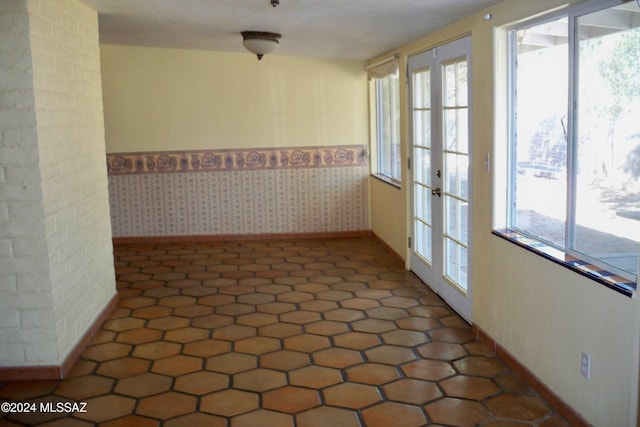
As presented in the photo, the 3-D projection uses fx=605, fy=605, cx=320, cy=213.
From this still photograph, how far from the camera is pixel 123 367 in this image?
354 cm

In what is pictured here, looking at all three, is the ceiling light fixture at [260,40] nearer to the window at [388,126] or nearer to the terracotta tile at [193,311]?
the window at [388,126]

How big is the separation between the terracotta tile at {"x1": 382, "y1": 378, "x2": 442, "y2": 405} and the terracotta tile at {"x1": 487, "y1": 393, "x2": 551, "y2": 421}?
0.29 m

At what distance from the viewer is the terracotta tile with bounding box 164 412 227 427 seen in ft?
9.43

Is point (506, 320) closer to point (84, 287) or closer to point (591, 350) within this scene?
point (591, 350)

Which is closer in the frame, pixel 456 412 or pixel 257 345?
pixel 456 412

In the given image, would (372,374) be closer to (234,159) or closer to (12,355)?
(12,355)

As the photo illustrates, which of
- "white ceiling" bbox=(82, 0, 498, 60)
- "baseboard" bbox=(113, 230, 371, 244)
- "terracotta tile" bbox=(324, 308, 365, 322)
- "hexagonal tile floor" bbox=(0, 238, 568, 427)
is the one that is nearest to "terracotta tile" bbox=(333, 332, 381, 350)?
"hexagonal tile floor" bbox=(0, 238, 568, 427)

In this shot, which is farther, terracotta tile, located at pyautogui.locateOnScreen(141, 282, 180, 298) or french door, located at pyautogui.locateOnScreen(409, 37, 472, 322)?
terracotta tile, located at pyautogui.locateOnScreen(141, 282, 180, 298)

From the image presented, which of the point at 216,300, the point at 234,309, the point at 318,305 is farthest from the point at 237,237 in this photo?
the point at 318,305

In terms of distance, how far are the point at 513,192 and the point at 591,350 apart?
3.90 feet

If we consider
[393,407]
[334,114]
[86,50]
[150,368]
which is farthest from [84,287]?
[334,114]

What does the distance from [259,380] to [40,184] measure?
159 cm

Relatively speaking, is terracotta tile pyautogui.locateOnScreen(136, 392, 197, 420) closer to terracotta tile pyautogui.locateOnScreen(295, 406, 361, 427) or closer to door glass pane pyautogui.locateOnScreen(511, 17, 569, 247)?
terracotta tile pyautogui.locateOnScreen(295, 406, 361, 427)

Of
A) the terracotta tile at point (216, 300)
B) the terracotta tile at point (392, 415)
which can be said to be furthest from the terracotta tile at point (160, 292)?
the terracotta tile at point (392, 415)
